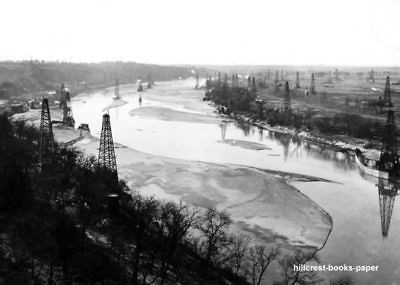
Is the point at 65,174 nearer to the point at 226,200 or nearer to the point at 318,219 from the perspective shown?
the point at 226,200

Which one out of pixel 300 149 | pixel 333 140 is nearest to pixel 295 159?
pixel 300 149

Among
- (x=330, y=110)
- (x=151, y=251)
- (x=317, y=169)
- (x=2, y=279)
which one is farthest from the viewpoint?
(x=330, y=110)

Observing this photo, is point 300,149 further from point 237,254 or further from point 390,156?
point 237,254

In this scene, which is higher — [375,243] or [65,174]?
[65,174]

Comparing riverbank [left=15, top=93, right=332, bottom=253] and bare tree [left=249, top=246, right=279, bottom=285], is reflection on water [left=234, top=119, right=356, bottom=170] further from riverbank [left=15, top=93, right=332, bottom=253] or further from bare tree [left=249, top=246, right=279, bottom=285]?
bare tree [left=249, top=246, right=279, bottom=285]

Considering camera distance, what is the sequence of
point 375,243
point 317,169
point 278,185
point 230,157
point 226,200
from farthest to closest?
1. point 230,157
2. point 317,169
3. point 278,185
4. point 226,200
5. point 375,243

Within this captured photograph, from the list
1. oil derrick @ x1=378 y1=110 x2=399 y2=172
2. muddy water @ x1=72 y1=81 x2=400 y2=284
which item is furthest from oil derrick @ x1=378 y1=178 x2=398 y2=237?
oil derrick @ x1=378 y1=110 x2=399 y2=172

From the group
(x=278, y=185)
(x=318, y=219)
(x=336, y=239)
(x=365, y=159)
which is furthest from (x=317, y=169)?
(x=336, y=239)
